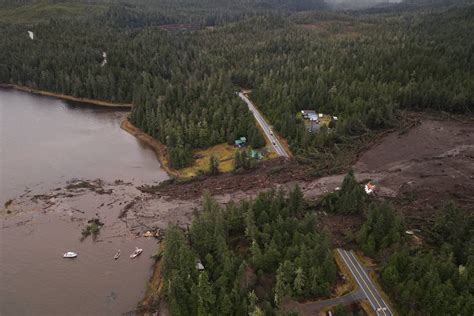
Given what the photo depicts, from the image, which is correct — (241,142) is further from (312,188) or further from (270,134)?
(312,188)

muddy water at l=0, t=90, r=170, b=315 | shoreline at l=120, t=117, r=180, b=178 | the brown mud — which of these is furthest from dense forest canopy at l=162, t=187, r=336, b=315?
shoreline at l=120, t=117, r=180, b=178

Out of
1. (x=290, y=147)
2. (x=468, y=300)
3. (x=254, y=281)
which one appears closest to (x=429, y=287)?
(x=468, y=300)

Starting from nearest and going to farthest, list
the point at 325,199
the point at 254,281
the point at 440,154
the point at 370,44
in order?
1. the point at 254,281
2. the point at 325,199
3. the point at 440,154
4. the point at 370,44

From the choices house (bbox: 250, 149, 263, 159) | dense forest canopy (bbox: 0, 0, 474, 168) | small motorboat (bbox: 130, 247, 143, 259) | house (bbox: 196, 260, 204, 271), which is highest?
dense forest canopy (bbox: 0, 0, 474, 168)

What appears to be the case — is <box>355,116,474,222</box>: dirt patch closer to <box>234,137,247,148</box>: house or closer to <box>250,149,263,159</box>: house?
<box>250,149,263,159</box>: house

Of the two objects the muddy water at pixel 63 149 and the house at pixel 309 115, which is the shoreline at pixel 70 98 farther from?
the house at pixel 309 115

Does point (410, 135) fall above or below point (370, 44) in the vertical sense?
below

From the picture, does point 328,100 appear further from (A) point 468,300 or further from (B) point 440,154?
(A) point 468,300
